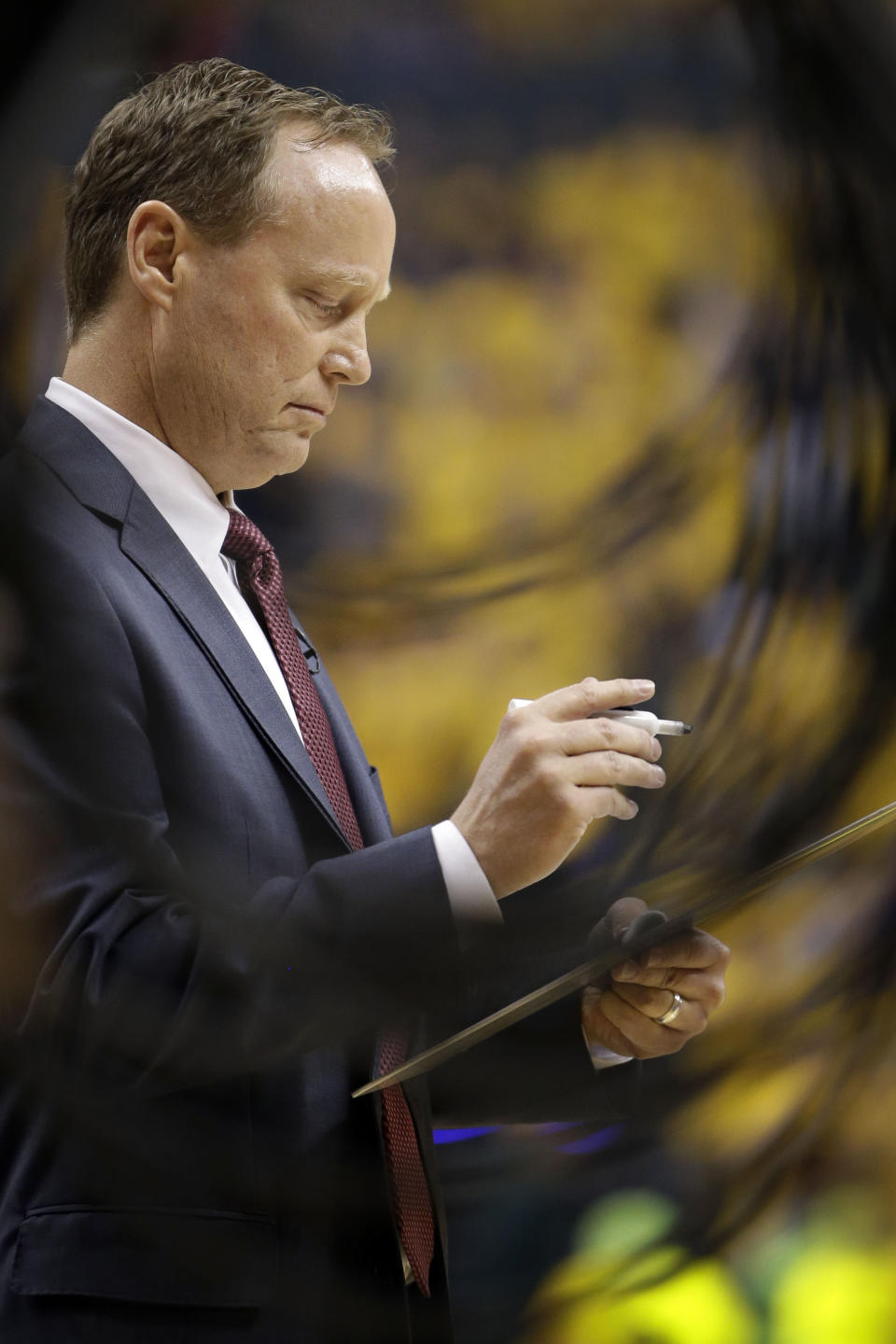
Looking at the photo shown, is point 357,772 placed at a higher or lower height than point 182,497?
lower

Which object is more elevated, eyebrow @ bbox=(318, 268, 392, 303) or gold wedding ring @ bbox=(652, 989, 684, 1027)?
eyebrow @ bbox=(318, 268, 392, 303)

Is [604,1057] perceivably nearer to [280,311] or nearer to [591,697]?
[591,697]

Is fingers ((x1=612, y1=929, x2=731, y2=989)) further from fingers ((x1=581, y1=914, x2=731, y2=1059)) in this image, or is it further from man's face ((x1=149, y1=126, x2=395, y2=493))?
man's face ((x1=149, y1=126, x2=395, y2=493))

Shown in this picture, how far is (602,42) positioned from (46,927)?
423mm

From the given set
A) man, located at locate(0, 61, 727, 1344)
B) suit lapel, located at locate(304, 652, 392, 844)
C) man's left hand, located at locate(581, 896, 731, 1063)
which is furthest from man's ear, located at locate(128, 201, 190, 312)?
man's left hand, located at locate(581, 896, 731, 1063)

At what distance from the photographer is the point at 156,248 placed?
0.52 metres

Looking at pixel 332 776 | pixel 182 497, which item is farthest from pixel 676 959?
pixel 182 497

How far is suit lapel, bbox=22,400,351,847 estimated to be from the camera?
0.49m

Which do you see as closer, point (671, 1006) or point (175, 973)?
point (175, 973)

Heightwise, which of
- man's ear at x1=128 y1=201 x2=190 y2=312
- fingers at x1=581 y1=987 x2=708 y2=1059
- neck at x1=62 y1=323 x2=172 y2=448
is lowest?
fingers at x1=581 y1=987 x2=708 y2=1059

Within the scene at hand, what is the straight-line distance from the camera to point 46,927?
418 mm

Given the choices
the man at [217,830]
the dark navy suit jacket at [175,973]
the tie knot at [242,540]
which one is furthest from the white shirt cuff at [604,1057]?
the tie knot at [242,540]

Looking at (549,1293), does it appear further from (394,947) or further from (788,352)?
(788,352)

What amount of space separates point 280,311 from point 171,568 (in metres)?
0.10
